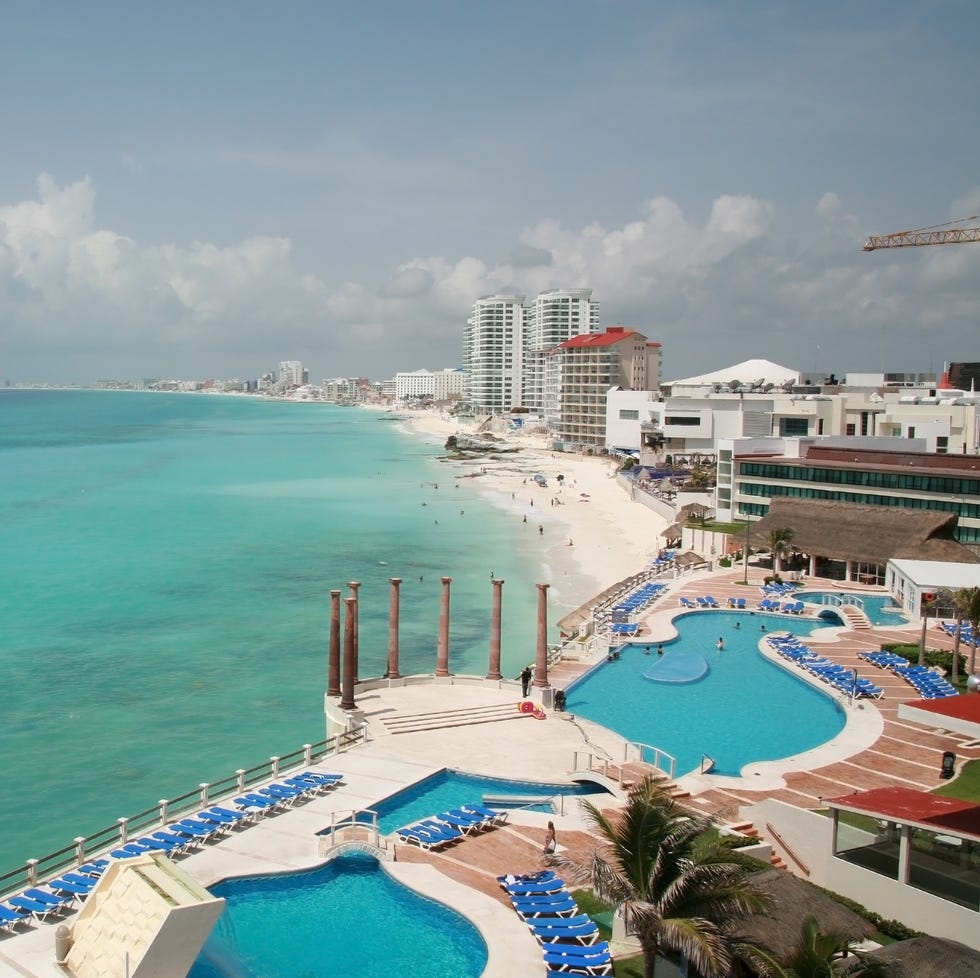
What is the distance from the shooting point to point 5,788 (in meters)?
31.8

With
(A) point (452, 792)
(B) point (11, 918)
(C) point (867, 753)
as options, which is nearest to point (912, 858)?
(C) point (867, 753)

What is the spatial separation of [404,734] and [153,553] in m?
48.8

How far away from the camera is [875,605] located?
49.9 metres

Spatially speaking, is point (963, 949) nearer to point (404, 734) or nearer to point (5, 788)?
point (404, 734)

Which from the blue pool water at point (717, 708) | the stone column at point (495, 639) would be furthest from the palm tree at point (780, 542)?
the stone column at point (495, 639)

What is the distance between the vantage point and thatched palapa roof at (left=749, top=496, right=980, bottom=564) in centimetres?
5150

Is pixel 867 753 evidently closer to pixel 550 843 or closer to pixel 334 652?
pixel 550 843

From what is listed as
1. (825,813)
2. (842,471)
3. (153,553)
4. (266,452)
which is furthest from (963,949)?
(266,452)

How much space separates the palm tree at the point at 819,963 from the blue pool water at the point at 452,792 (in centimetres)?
1092

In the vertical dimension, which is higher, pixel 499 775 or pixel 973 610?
pixel 973 610

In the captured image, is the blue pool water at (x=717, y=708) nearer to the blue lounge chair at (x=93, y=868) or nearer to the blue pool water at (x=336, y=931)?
the blue pool water at (x=336, y=931)

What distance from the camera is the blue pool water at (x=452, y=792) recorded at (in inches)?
985

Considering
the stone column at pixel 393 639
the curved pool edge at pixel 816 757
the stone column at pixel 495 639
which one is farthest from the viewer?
the stone column at pixel 495 639

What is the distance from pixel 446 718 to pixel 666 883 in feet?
59.1
